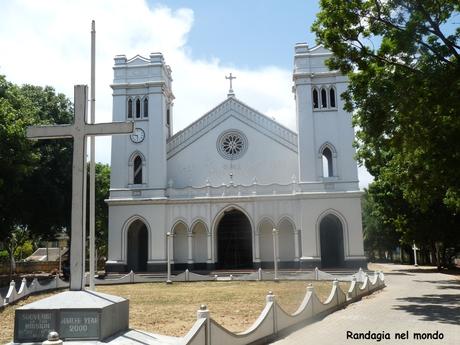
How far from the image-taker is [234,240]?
3500cm

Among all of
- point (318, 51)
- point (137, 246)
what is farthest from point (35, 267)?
point (318, 51)

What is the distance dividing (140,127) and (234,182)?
26.3ft

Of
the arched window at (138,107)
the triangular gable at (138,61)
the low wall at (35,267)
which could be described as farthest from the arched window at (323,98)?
the low wall at (35,267)

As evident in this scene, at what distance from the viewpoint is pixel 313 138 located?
33.5 metres

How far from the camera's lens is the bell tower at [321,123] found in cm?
3294

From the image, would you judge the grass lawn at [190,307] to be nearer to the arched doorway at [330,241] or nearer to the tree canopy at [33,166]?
the tree canopy at [33,166]

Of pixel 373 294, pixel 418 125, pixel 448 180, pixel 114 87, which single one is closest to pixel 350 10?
pixel 418 125

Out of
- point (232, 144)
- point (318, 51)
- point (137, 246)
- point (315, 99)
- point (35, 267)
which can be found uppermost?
point (318, 51)

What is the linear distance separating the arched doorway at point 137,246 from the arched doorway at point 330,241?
12686mm

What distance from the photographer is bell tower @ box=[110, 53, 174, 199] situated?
1374 inches

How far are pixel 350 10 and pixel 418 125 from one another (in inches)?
157

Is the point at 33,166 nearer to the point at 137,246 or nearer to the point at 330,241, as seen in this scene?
the point at 137,246

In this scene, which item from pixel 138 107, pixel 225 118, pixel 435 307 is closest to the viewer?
pixel 435 307

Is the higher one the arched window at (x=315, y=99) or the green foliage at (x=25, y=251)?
the arched window at (x=315, y=99)
